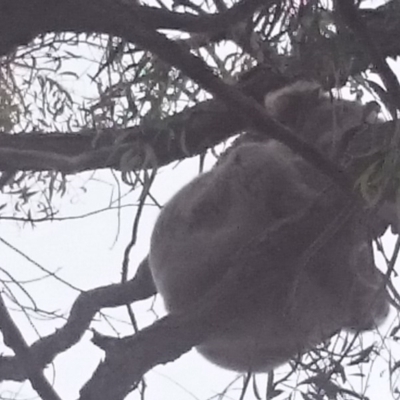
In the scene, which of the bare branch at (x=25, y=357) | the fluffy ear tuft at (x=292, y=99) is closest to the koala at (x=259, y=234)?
the fluffy ear tuft at (x=292, y=99)

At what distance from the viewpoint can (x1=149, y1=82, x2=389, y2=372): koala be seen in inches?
54.8

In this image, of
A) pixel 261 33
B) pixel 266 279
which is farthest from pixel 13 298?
pixel 261 33

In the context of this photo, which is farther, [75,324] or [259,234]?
[75,324]

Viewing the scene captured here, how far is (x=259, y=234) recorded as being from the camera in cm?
134

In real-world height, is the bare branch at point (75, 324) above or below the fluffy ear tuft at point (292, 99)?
below

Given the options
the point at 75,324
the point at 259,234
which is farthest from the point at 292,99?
the point at 75,324

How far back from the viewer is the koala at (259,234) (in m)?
1.39

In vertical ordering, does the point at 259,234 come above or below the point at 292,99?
below

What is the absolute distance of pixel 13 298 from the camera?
5.40 feet

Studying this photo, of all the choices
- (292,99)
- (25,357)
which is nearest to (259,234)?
(292,99)

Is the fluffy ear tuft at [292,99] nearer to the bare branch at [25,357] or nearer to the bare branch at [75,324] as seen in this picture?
the bare branch at [75,324]

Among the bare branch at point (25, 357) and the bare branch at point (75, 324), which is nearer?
the bare branch at point (25, 357)

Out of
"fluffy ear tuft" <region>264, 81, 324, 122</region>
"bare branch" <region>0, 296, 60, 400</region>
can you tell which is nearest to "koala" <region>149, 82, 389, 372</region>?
"fluffy ear tuft" <region>264, 81, 324, 122</region>

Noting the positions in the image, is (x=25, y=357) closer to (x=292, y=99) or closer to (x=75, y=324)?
(x=75, y=324)
